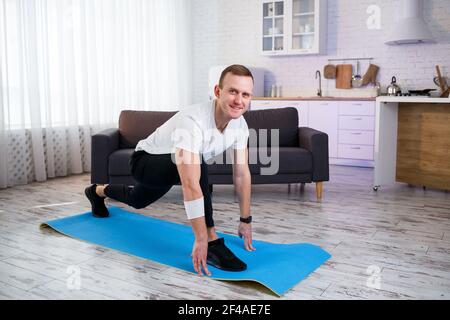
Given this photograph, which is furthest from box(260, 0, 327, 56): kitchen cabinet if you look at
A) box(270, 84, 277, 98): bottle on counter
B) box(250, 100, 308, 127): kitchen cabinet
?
box(250, 100, 308, 127): kitchen cabinet

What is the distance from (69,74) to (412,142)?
3.50m

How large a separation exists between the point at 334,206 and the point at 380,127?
36.2 inches

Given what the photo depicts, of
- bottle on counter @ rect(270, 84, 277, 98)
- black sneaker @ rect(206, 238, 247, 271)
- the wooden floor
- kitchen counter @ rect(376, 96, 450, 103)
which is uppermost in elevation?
bottle on counter @ rect(270, 84, 277, 98)

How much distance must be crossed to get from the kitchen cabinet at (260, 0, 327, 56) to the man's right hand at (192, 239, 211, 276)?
459 centimetres

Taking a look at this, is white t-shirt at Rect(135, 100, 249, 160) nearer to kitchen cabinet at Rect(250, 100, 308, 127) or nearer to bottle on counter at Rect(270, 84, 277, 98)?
kitchen cabinet at Rect(250, 100, 308, 127)

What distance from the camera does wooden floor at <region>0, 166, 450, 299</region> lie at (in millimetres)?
2027

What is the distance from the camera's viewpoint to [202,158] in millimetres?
2268

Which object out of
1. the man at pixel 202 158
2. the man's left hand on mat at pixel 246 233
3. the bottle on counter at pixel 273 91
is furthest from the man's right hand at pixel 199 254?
the bottle on counter at pixel 273 91

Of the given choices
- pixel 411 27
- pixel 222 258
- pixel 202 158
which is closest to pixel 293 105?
pixel 411 27

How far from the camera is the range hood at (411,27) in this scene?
5.39m

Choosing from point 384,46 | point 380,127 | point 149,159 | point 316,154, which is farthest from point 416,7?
point 149,159

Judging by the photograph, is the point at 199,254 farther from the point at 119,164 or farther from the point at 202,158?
the point at 119,164

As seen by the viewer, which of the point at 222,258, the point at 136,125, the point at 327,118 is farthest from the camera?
the point at 327,118

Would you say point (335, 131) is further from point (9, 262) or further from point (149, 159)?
point (9, 262)
